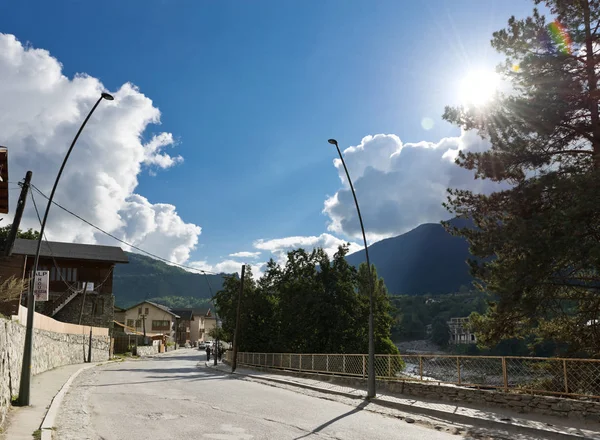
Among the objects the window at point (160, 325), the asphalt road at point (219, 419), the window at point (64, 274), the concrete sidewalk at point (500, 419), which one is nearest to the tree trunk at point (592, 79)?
the concrete sidewalk at point (500, 419)

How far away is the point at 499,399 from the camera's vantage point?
12.5 meters

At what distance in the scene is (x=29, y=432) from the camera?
882cm

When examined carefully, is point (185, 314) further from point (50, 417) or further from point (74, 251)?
point (50, 417)

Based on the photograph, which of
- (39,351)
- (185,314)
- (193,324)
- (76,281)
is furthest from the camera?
(193,324)

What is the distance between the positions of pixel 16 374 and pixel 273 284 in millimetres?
35078

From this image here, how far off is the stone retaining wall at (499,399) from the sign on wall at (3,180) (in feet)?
56.8

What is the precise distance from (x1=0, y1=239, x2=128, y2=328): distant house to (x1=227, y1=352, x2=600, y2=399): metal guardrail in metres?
36.8

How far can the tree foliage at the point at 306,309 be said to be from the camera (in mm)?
40812

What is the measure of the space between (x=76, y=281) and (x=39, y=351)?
26233mm

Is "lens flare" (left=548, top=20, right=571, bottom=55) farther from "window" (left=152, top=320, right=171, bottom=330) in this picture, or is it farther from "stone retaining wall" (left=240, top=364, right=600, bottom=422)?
"window" (left=152, top=320, right=171, bottom=330)

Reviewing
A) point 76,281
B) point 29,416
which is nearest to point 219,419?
point 29,416

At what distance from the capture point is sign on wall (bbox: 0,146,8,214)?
62.0ft

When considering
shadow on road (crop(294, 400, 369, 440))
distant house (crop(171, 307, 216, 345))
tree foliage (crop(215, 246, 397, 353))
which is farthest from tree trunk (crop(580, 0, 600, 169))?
distant house (crop(171, 307, 216, 345))

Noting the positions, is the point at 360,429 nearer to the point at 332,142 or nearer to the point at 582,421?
the point at 582,421
